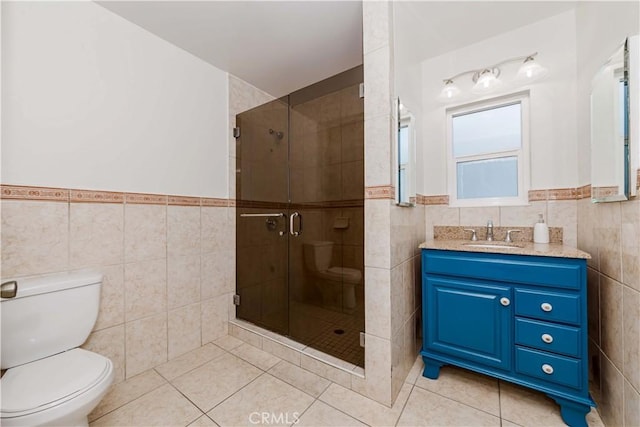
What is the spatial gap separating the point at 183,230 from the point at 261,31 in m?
1.58

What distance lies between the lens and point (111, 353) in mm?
1604

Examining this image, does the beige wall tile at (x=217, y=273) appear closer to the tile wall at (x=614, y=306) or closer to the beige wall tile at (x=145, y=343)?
the beige wall tile at (x=145, y=343)

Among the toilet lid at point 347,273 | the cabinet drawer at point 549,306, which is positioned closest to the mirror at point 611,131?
the cabinet drawer at point 549,306

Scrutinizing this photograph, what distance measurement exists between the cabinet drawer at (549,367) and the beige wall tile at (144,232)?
234cm

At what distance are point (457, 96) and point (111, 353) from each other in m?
3.08

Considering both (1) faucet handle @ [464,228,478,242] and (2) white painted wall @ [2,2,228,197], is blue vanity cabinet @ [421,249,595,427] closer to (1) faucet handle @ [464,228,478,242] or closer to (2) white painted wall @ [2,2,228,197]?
(1) faucet handle @ [464,228,478,242]

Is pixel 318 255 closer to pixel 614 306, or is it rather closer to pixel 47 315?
pixel 47 315

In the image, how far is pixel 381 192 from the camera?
1.43m

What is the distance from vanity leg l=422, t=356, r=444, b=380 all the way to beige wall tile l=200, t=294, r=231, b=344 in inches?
64.7

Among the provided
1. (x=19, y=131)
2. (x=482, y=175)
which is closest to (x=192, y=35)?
(x=19, y=131)

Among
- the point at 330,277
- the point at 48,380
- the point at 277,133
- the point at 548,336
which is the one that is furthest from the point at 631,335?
the point at 48,380

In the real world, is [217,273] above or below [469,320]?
above

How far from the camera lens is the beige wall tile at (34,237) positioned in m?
1.28

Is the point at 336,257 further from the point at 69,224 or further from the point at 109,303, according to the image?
the point at 69,224
